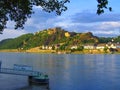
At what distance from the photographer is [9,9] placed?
2358 centimetres

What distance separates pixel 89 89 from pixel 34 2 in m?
48.0

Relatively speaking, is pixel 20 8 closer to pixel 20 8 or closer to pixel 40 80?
pixel 20 8

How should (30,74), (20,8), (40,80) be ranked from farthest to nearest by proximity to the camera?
1. (30,74)
2. (40,80)
3. (20,8)

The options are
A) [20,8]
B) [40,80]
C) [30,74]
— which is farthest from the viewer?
[30,74]

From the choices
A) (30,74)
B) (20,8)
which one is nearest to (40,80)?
(30,74)

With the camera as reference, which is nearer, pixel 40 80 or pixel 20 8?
pixel 20 8

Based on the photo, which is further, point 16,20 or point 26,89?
point 26,89

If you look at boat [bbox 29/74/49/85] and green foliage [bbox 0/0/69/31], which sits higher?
green foliage [bbox 0/0/69/31]

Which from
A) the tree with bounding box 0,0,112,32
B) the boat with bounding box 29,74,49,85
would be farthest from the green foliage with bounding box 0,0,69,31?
the boat with bounding box 29,74,49,85

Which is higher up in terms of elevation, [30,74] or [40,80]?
[30,74]

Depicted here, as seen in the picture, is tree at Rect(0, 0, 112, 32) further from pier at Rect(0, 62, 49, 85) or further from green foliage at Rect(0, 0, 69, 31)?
pier at Rect(0, 62, 49, 85)

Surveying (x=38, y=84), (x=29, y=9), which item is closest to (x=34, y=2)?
(x=29, y=9)

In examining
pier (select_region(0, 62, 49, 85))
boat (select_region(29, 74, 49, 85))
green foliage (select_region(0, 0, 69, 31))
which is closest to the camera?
green foliage (select_region(0, 0, 69, 31))

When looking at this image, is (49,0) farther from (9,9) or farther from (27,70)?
(27,70)
